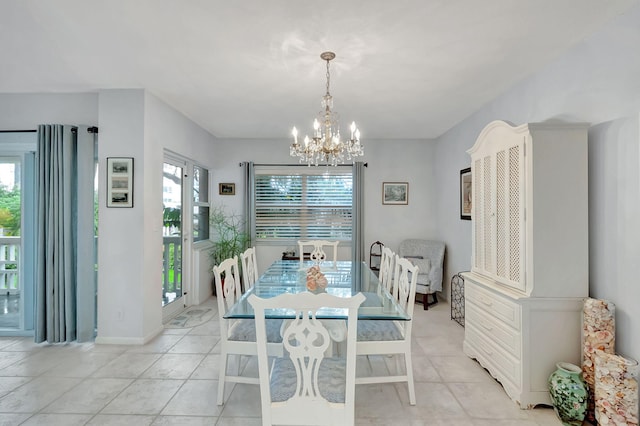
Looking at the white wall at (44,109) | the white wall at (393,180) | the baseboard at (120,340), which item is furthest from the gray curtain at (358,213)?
the white wall at (44,109)

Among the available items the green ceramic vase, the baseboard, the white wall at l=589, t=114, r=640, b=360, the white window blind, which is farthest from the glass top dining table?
the white window blind

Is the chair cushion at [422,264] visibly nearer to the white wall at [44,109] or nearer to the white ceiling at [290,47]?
the white ceiling at [290,47]

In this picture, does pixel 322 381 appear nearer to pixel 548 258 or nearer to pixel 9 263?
A: pixel 548 258

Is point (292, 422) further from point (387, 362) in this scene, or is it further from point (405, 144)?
point (405, 144)

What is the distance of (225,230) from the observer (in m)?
5.33

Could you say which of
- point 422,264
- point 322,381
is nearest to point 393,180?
point 422,264

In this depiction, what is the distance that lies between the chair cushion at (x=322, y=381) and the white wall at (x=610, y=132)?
5.80ft

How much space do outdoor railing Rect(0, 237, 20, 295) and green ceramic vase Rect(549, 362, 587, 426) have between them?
4.95m

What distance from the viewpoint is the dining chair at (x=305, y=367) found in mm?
1446

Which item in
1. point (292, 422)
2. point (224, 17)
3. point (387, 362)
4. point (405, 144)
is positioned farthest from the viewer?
point (405, 144)

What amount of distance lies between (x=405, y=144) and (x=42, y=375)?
17.0ft

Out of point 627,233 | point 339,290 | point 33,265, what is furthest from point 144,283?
point 627,233

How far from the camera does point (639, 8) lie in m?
1.88

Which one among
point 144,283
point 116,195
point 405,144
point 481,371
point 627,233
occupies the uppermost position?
point 405,144
